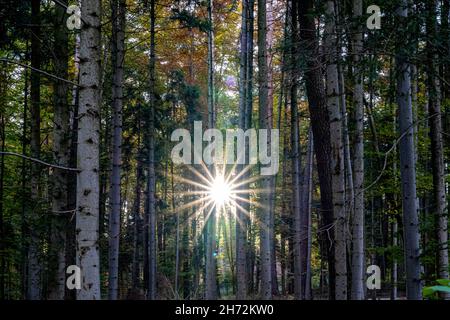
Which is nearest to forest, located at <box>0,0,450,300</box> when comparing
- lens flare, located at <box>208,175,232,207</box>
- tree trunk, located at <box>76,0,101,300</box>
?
tree trunk, located at <box>76,0,101,300</box>

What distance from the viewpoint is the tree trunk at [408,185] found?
4.39 metres

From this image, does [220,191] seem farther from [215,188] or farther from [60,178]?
[60,178]

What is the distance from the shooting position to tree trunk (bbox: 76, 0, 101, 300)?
378 cm

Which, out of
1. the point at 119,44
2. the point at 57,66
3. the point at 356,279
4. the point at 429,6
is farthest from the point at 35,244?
the point at 429,6

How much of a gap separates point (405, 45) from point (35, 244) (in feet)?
28.0

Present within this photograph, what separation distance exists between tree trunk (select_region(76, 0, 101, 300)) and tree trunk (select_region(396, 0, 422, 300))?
3525mm

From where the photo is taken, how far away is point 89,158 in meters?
3.89

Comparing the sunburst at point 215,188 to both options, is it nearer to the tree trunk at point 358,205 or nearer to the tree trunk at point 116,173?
the tree trunk at point 116,173

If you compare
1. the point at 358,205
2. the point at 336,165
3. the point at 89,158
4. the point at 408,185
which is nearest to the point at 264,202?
the point at 358,205

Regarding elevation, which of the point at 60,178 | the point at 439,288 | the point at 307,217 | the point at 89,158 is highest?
the point at 60,178

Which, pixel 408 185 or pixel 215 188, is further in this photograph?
pixel 215 188

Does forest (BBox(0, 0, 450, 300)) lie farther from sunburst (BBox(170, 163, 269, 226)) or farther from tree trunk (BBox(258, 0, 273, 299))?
sunburst (BBox(170, 163, 269, 226))

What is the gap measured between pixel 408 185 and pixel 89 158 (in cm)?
369

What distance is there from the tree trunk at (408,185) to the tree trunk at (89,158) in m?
3.52
